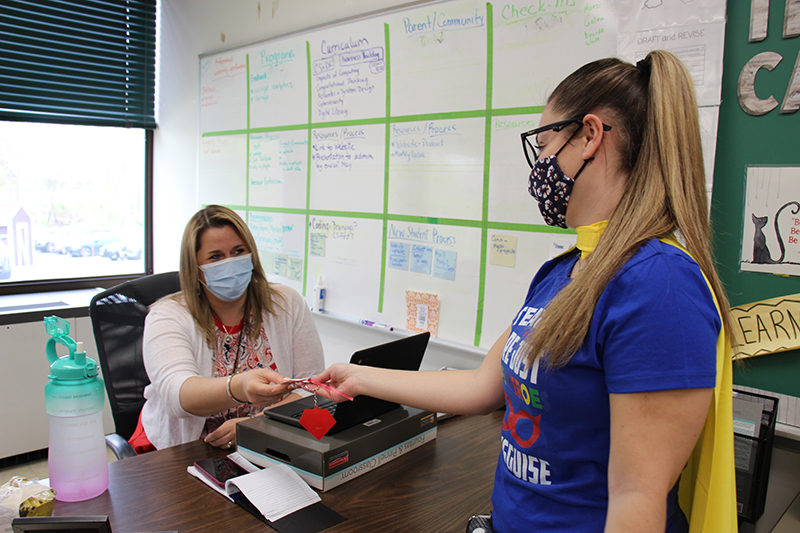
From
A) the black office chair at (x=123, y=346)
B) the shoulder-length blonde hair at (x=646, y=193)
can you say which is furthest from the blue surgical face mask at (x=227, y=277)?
the shoulder-length blonde hair at (x=646, y=193)

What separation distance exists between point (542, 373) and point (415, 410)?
0.64 metres

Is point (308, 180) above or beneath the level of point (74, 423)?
above

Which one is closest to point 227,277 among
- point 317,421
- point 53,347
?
point 53,347

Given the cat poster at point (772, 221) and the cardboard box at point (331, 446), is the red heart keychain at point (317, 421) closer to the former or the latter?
the cardboard box at point (331, 446)

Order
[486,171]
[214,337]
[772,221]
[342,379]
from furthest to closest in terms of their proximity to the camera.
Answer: [486,171], [214,337], [772,221], [342,379]

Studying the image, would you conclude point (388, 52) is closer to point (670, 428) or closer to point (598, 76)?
point (598, 76)

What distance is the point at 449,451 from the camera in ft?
4.59

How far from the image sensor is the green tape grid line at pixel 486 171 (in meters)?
2.02

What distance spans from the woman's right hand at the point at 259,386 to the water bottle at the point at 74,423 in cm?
34

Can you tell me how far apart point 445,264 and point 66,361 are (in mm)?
1474

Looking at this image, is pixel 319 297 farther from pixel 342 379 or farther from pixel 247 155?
pixel 342 379

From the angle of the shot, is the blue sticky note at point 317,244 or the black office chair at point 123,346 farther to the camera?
the blue sticky note at point 317,244

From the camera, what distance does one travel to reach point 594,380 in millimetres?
762

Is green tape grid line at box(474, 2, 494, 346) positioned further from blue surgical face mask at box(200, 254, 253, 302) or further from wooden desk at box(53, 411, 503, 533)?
blue surgical face mask at box(200, 254, 253, 302)
